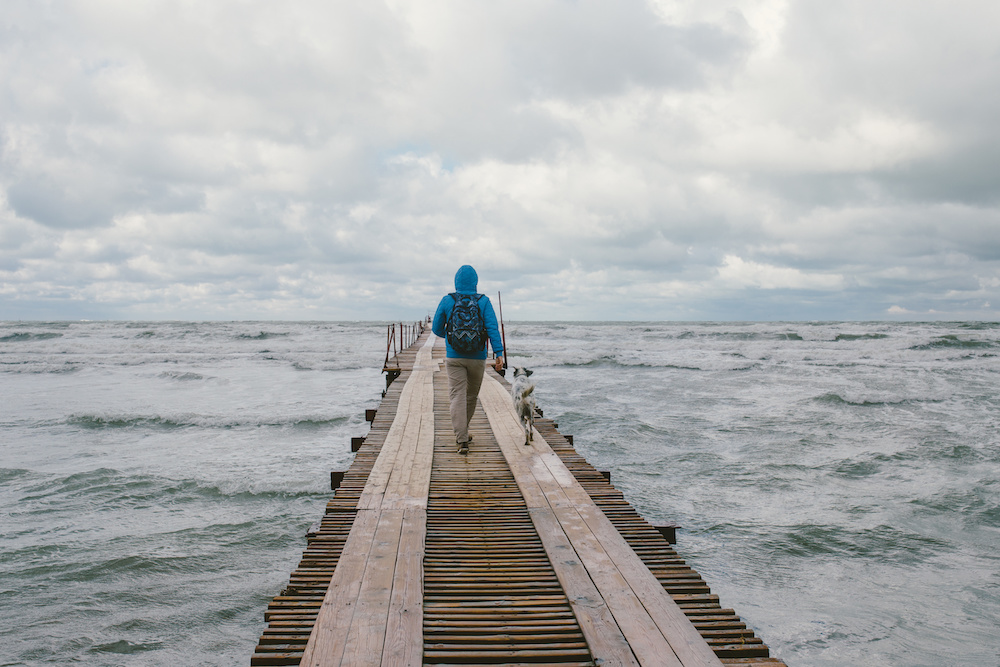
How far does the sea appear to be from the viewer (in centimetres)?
473

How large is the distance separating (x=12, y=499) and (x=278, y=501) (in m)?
3.38

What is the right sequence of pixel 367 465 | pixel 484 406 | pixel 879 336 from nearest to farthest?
pixel 367 465
pixel 484 406
pixel 879 336

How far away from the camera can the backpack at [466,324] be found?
594 centimetres

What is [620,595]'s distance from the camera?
299 cm

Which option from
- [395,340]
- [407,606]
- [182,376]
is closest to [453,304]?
[407,606]

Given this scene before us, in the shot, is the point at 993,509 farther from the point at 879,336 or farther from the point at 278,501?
the point at 879,336

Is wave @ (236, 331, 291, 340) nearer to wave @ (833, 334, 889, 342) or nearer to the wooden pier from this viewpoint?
wave @ (833, 334, 889, 342)

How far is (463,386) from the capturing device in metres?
6.29

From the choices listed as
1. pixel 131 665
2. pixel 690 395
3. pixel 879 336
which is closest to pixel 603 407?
pixel 690 395

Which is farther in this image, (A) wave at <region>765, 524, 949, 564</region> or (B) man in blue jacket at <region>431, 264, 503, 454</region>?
(A) wave at <region>765, 524, 949, 564</region>

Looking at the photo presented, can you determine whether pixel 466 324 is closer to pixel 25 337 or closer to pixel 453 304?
pixel 453 304

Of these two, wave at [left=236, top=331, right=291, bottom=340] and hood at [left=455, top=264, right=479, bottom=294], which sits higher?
hood at [left=455, top=264, right=479, bottom=294]

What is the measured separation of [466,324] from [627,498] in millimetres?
3775

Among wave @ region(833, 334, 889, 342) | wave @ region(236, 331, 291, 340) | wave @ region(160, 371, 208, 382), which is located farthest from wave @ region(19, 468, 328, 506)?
wave @ region(833, 334, 889, 342)
